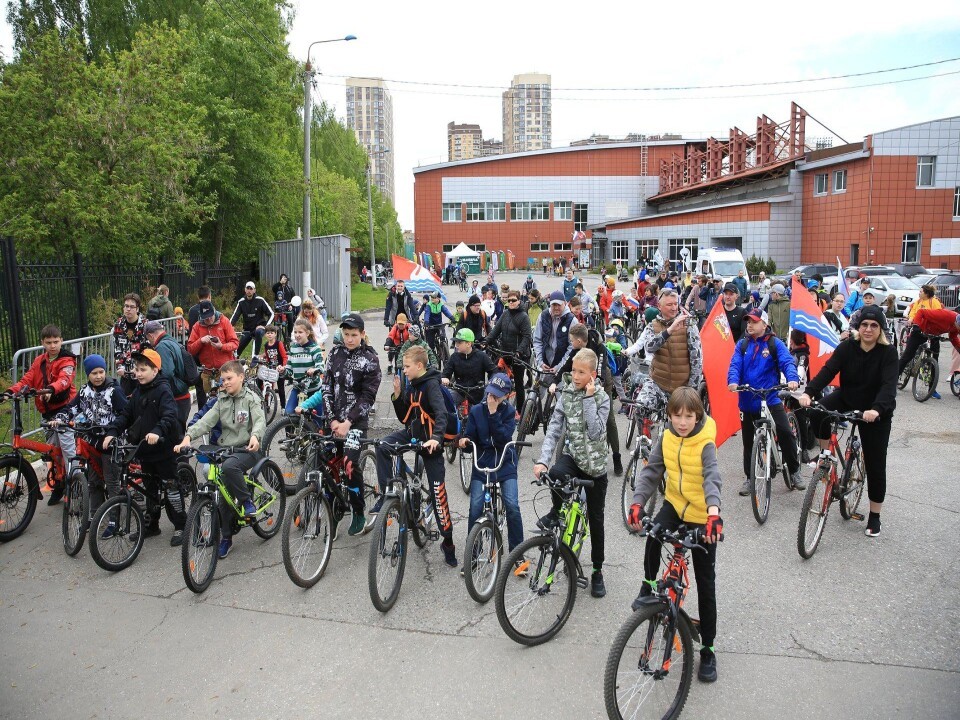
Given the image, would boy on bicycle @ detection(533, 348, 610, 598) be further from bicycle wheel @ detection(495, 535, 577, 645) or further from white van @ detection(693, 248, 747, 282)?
white van @ detection(693, 248, 747, 282)

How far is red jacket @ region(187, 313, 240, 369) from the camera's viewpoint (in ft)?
34.8

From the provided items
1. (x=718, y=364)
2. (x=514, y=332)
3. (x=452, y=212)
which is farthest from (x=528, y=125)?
(x=718, y=364)

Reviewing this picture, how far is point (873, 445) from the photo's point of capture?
21.5 ft

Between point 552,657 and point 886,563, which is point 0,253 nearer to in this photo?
point 552,657

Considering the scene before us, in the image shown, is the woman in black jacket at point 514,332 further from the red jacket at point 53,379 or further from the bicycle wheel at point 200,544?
the bicycle wheel at point 200,544

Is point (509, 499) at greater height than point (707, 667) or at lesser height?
greater

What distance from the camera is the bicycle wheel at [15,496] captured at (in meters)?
6.95

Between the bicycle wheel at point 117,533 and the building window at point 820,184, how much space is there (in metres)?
48.5

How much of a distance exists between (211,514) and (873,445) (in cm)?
566

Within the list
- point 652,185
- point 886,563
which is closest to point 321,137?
point 886,563

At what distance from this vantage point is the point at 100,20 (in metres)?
24.8

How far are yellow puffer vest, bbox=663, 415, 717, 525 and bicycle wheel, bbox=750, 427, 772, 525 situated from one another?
9.20ft

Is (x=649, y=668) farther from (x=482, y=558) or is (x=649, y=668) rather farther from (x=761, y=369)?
(x=761, y=369)

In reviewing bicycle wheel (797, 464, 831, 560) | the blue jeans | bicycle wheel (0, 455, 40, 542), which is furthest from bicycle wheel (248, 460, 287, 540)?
→ bicycle wheel (797, 464, 831, 560)
